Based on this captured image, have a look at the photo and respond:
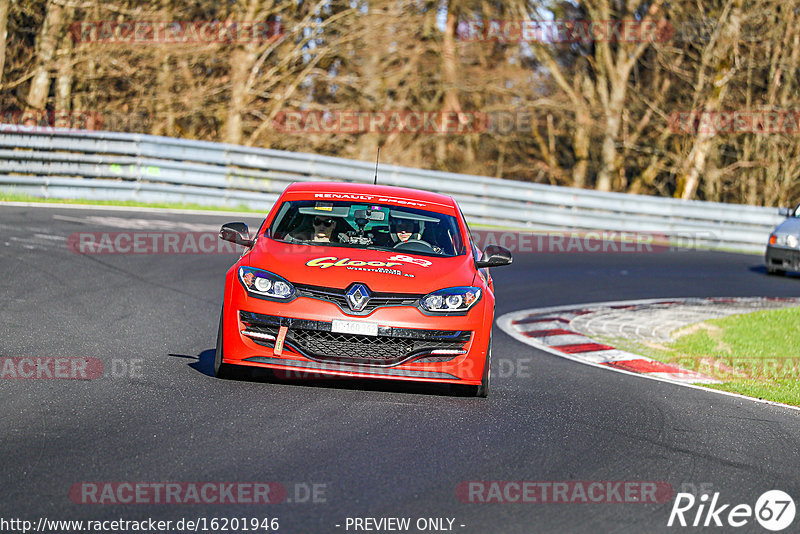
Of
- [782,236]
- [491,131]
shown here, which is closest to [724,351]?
[782,236]

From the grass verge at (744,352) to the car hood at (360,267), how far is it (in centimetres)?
297

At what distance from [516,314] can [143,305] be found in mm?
4341

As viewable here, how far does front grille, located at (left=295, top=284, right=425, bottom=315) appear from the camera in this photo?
22.4ft

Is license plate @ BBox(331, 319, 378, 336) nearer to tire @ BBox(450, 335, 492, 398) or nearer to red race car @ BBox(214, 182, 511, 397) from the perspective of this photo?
red race car @ BBox(214, 182, 511, 397)

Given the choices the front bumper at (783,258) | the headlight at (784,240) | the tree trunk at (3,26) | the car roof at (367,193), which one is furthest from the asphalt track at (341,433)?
the tree trunk at (3,26)

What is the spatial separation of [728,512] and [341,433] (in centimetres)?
210

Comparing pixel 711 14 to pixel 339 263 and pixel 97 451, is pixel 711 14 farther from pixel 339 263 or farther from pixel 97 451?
pixel 97 451

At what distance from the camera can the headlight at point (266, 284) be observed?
271 inches

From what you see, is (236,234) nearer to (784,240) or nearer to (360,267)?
(360,267)

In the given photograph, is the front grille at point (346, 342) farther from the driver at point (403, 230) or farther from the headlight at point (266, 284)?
the driver at point (403, 230)

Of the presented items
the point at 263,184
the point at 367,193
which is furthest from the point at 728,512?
the point at 263,184

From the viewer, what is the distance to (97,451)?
526 cm

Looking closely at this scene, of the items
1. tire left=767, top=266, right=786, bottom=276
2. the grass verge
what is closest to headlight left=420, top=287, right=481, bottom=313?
the grass verge

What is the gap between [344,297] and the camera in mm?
6820
